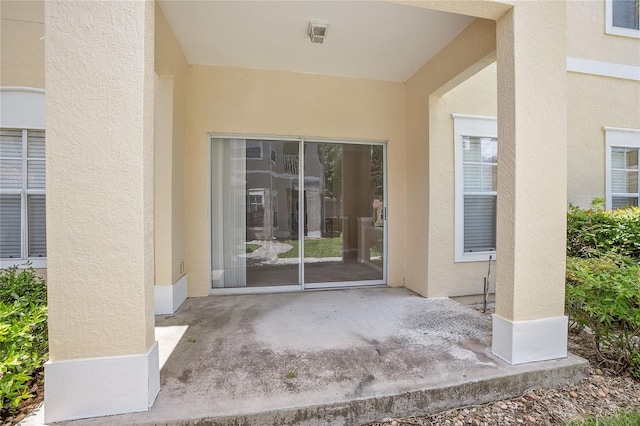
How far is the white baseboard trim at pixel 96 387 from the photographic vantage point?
1816mm

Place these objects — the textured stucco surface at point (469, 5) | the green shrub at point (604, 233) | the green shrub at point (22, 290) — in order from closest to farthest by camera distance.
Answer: the textured stucco surface at point (469, 5)
the green shrub at point (22, 290)
the green shrub at point (604, 233)

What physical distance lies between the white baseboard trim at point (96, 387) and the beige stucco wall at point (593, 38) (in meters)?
7.23

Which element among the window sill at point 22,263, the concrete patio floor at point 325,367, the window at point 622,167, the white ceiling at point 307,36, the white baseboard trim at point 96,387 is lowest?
the concrete patio floor at point 325,367

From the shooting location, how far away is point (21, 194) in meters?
3.46

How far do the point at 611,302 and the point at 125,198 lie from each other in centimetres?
378

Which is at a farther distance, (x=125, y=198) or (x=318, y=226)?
(x=318, y=226)

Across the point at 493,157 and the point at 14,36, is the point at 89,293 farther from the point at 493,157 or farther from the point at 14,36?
the point at 493,157

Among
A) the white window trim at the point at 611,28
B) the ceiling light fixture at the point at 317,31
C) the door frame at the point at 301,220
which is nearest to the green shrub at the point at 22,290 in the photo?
the door frame at the point at 301,220

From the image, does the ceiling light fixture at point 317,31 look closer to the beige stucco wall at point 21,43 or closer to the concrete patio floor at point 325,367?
the beige stucco wall at point 21,43

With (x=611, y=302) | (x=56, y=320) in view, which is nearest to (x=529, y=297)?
(x=611, y=302)

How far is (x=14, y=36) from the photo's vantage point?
10.9 feet

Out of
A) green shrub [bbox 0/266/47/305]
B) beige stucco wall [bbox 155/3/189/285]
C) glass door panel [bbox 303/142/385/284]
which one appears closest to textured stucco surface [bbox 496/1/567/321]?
glass door panel [bbox 303/142/385/284]

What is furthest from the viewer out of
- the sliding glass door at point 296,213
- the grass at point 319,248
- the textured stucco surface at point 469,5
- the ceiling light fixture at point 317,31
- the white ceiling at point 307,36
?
the grass at point 319,248

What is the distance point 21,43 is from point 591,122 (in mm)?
8223
